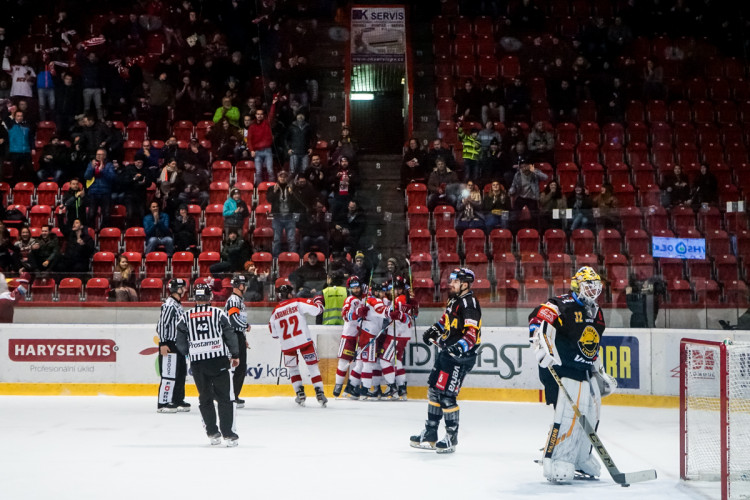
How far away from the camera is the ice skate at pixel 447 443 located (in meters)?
8.83

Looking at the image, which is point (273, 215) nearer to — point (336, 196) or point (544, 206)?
point (336, 196)

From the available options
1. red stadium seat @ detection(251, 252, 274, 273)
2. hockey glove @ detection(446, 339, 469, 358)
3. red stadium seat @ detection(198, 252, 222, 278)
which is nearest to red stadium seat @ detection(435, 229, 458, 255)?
red stadium seat @ detection(251, 252, 274, 273)

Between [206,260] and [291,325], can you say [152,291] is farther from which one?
[291,325]

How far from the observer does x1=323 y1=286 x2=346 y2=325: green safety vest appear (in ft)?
43.7

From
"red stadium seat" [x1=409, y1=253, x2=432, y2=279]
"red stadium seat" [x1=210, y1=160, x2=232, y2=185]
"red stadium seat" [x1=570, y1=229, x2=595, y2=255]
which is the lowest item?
"red stadium seat" [x1=409, y1=253, x2=432, y2=279]

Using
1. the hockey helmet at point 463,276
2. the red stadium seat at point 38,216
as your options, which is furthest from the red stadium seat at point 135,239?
the hockey helmet at point 463,276

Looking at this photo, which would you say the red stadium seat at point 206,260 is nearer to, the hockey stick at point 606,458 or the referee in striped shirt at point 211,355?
the referee in striped shirt at point 211,355

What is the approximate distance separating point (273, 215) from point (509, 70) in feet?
23.6

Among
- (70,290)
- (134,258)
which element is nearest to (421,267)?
(134,258)

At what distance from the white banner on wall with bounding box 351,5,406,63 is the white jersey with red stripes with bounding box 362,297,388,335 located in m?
8.03

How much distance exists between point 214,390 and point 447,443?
218 centimetres

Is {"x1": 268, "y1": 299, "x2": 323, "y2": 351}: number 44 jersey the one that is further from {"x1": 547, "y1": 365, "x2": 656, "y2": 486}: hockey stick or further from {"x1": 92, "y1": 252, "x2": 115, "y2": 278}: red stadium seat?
{"x1": 547, "y1": 365, "x2": 656, "y2": 486}: hockey stick

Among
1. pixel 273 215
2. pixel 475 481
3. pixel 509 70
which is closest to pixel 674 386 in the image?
pixel 475 481

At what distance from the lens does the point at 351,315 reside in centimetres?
1270
